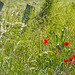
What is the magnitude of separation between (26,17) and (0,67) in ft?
2.75

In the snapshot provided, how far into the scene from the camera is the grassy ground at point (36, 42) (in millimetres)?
1514

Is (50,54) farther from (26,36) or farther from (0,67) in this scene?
(0,67)

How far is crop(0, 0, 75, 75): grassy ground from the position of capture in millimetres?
1514

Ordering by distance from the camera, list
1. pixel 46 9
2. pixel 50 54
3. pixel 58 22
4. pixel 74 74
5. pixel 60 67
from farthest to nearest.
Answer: pixel 58 22
pixel 46 9
pixel 50 54
pixel 60 67
pixel 74 74

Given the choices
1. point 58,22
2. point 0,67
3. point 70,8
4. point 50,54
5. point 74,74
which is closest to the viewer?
point 0,67

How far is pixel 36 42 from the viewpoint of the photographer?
2.15 m

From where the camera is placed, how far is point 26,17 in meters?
2.02

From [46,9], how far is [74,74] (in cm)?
115

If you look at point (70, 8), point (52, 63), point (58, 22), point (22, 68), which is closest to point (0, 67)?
point (22, 68)

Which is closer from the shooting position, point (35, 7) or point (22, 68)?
point (22, 68)

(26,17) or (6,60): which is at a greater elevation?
(26,17)

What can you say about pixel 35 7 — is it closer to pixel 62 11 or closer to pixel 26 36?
pixel 26 36

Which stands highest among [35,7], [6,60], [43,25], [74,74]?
[35,7]

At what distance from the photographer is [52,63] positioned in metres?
1.84
